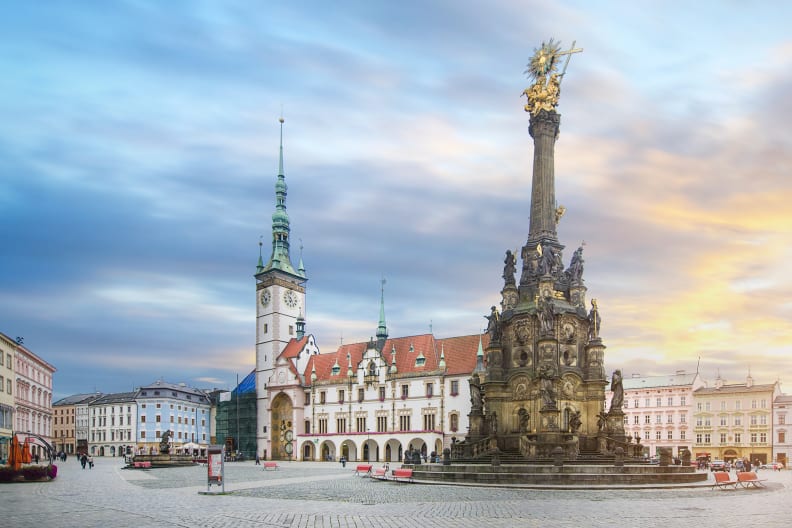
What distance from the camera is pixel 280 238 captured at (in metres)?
101

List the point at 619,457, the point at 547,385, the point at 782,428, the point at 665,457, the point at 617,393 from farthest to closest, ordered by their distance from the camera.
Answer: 1. the point at 782,428
2. the point at 617,393
3. the point at 547,385
4. the point at 665,457
5. the point at 619,457

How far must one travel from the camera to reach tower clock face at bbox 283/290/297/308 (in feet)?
321

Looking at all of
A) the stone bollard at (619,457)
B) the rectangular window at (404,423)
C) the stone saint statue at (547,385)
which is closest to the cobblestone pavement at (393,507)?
the stone bollard at (619,457)

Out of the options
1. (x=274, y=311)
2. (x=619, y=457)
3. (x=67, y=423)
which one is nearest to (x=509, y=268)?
(x=619, y=457)

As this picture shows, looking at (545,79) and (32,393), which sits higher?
(545,79)

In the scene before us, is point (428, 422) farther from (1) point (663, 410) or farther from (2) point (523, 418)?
(2) point (523, 418)

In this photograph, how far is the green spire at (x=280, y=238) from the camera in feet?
326

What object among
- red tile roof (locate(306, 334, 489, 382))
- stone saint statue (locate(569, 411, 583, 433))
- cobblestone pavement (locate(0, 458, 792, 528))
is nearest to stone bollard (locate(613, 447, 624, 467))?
stone saint statue (locate(569, 411, 583, 433))

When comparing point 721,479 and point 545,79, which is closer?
point 721,479

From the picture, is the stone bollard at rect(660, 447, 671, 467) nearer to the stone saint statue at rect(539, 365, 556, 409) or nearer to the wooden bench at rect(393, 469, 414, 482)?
the stone saint statue at rect(539, 365, 556, 409)

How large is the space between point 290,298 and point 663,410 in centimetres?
4897

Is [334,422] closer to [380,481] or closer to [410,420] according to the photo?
[410,420]

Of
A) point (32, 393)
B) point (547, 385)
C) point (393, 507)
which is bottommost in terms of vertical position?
point (32, 393)

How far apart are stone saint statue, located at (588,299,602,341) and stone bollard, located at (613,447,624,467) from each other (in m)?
6.95
